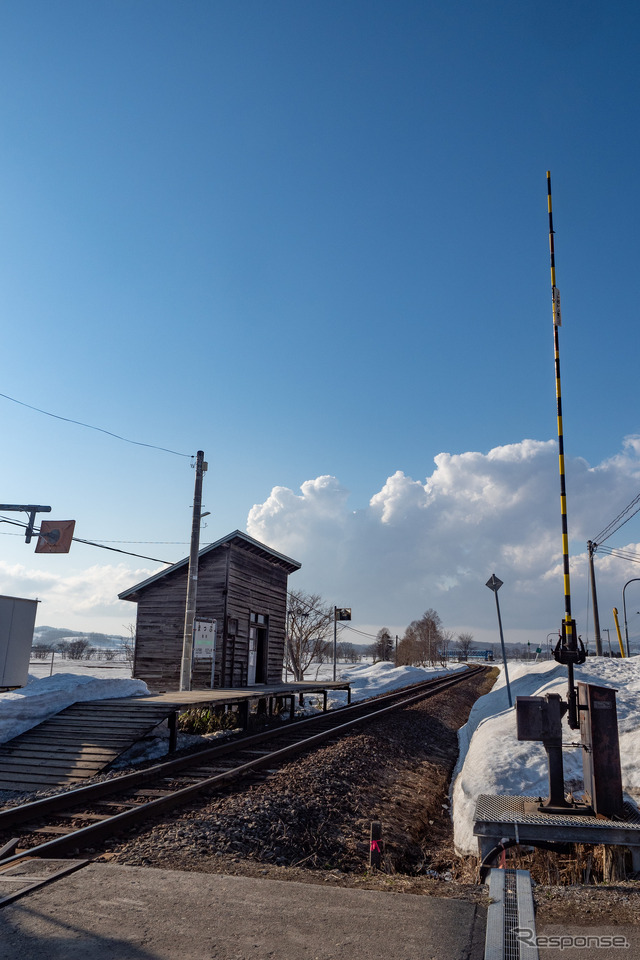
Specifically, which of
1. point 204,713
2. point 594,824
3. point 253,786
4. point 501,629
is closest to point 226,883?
point 594,824

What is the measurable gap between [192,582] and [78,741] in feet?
25.6

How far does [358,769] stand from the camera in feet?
34.8

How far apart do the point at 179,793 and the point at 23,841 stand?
188 cm

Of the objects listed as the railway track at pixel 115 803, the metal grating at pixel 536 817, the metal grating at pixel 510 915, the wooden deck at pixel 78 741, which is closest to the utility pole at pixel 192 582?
the wooden deck at pixel 78 741

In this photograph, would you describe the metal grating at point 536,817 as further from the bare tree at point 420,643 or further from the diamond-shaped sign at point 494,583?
the bare tree at point 420,643

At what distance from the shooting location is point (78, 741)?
415 inches

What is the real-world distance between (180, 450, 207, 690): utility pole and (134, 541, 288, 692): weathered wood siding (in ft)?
10.2

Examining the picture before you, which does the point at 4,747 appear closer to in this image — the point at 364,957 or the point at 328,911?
the point at 328,911

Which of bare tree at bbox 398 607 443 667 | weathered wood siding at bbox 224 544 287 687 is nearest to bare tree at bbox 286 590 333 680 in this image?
weathered wood siding at bbox 224 544 287 687

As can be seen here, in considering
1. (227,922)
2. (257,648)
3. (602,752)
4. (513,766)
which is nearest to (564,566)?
(602,752)

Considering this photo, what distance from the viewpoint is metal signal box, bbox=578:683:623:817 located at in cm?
559

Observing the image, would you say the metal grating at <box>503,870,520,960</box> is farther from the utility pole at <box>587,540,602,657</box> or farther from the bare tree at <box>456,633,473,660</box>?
the bare tree at <box>456,633,473,660</box>

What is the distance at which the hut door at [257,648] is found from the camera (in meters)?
24.3

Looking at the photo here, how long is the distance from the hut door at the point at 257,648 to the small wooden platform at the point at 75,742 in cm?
1176
